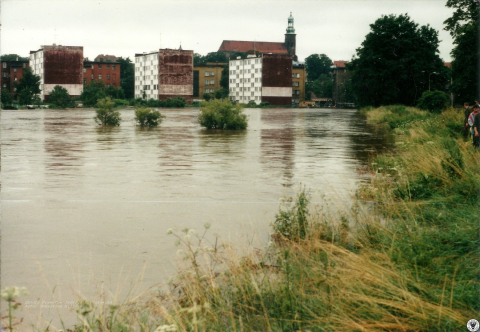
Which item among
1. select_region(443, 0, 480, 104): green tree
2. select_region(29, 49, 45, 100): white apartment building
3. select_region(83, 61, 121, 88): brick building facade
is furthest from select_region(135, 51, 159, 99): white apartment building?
select_region(443, 0, 480, 104): green tree

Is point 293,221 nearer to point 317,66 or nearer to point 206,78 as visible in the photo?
point 206,78

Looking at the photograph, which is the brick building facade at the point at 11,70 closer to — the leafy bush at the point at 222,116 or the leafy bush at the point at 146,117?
the leafy bush at the point at 146,117

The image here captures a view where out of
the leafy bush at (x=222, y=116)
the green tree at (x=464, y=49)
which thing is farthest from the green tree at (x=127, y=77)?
the leafy bush at (x=222, y=116)

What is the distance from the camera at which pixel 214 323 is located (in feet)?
15.1

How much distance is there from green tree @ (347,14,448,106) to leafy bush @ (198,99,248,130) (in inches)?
1343

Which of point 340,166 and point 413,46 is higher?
point 413,46

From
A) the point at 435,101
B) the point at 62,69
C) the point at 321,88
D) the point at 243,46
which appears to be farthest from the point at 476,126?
the point at 243,46

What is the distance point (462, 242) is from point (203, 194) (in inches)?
243

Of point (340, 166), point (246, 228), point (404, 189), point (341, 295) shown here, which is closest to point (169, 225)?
point (246, 228)

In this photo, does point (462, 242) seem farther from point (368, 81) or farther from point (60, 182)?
point (368, 81)

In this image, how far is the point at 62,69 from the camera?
118 metres

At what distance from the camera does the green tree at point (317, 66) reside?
179500mm

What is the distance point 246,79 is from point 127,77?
2972 centimetres

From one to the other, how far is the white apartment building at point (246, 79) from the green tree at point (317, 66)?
3971 centimetres
